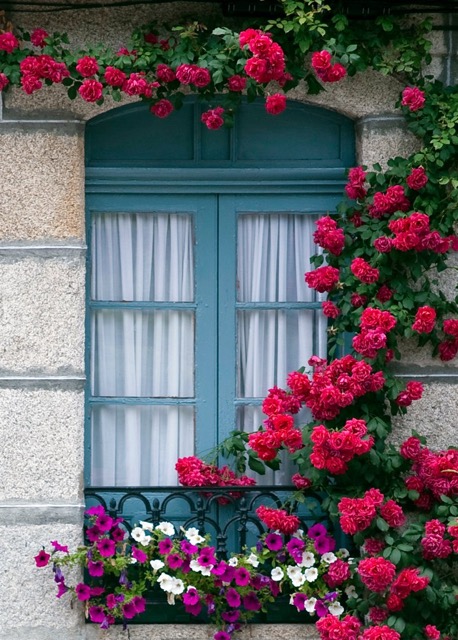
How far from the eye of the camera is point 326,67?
5.48 meters

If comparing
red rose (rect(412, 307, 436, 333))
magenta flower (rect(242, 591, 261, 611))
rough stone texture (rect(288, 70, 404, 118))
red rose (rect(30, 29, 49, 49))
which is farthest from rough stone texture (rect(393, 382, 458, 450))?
red rose (rect(30, 29, 49, 49))

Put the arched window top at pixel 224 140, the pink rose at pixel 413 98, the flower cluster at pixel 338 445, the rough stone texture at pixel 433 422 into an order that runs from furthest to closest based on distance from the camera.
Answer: the arched window top at pixel 224 140, the rough stone texture at pixel 433 422, the pink rose at pixel 413 98, the flower cluster at pixel 338 445

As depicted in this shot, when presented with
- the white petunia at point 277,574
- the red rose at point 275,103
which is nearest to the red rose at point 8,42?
the red rose at point 275,103

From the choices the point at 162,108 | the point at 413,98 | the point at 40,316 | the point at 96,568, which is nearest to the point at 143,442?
the point at 96,568

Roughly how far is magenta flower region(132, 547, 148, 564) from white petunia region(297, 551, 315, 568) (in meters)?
0.69

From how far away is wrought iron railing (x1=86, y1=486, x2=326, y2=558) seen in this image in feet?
19.0

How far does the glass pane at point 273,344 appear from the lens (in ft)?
19.9

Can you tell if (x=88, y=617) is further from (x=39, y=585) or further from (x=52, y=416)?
(x=52, y=416)

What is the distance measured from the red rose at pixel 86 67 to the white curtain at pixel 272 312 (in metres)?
1.01

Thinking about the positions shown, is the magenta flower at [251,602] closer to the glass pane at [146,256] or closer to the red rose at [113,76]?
the glass pane at [146,256]

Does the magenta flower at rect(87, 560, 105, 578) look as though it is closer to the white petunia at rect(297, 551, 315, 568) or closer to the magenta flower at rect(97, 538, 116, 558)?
the magenta flower at rect(97, 538, 116, 558)

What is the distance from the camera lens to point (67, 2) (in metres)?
5.84

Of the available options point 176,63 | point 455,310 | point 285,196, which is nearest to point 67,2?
point 176,63

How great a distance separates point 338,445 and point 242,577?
2.50 feet
